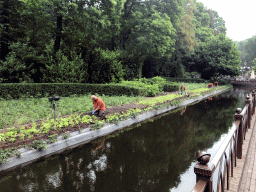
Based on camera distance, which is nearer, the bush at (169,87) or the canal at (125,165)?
the canal at (125,165)

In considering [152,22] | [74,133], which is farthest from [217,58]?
[74,133]

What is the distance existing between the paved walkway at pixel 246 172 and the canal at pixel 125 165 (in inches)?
33.1

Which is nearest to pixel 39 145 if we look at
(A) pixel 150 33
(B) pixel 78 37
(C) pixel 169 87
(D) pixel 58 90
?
(D) pixel 58 90

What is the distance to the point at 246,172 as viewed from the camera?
13.9 ft

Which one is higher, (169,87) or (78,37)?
(78,37)

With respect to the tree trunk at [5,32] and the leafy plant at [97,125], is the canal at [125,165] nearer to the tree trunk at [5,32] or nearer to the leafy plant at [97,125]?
the leafy plant at [97,125]

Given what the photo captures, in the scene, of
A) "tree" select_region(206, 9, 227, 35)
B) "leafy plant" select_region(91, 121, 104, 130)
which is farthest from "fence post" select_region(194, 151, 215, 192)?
"tree" select_region(206, 9, 227, 35)

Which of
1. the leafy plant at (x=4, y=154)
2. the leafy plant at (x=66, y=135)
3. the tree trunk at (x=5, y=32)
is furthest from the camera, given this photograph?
the tree trunk at (x=5, y=32)

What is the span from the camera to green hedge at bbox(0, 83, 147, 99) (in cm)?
1608

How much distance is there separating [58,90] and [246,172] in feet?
54.1

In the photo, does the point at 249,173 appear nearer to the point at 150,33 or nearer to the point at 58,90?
the point at 58,90

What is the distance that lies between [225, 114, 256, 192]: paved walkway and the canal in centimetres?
84

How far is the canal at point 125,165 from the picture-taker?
4895 millimetres

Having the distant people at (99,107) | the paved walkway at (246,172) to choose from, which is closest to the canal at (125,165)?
the paved walkway at (246,172)
